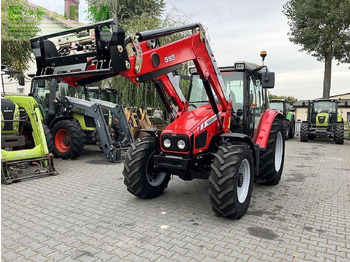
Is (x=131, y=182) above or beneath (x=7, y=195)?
above

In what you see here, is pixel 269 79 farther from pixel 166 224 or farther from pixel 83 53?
pixel 83 53

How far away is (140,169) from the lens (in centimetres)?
436

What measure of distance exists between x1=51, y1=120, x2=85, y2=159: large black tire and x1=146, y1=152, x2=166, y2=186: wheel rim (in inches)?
155

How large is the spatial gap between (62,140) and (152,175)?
185 inches

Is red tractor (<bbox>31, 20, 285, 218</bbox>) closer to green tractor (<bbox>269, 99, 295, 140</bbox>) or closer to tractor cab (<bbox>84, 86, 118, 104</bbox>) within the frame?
tractor cab (<bbox>84, 86, 118, 104</bbox>)

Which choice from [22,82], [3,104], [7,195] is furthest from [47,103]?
[7,195]

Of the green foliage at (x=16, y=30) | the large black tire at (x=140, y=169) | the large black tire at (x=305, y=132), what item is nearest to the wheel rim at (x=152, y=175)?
the large black tire at (x=140, y=169)

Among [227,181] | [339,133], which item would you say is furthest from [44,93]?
[339,133]

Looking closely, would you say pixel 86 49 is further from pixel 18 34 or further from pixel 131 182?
pixel 18 34

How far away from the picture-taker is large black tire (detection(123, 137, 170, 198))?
4.37 m

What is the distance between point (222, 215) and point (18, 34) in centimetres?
1300

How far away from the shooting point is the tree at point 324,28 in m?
16.9

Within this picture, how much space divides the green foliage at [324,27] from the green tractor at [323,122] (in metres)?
5.14

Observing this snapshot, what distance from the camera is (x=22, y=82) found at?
717cm
